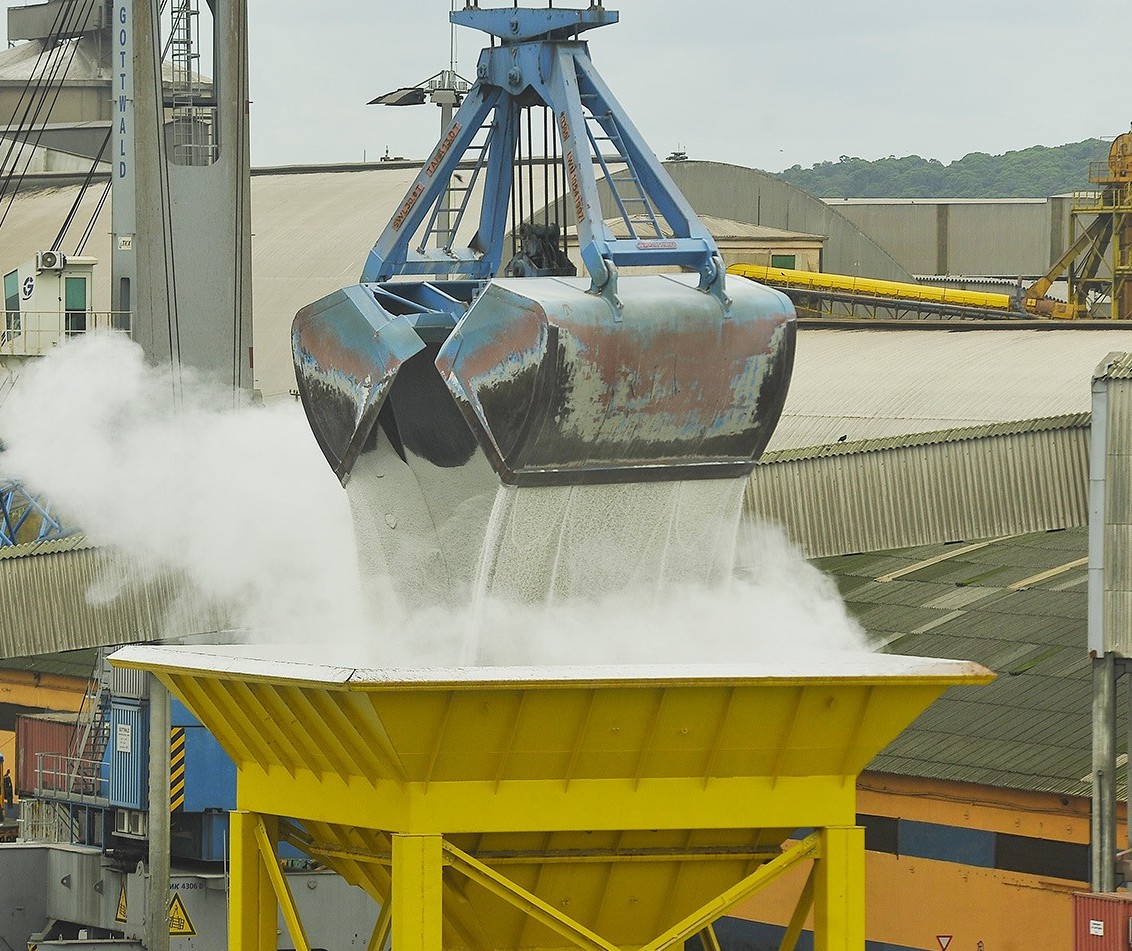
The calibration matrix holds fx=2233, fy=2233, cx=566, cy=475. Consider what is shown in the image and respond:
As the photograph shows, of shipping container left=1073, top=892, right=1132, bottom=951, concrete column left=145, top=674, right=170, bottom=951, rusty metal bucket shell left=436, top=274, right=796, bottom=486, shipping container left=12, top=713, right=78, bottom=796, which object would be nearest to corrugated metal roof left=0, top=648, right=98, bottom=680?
shipping container left=12, top=713, right=78, bottom=796

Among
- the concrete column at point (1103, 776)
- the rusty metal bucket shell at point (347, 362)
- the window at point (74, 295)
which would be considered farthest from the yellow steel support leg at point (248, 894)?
the window at point (74, 295)

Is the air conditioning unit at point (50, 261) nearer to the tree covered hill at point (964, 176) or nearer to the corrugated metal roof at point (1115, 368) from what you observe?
the corrugated metal roof at point (1115, 368)

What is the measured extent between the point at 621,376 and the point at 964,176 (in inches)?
6778

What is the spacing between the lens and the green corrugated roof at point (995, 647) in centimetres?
2664

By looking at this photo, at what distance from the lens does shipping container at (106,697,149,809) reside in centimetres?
2969

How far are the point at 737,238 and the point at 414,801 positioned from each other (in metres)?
49.0

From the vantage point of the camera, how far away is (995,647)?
29609mm

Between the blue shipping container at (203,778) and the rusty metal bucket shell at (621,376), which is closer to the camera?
the rusty metal bucket shell at (621,376)

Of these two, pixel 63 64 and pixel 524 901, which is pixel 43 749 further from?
pixel 63 64

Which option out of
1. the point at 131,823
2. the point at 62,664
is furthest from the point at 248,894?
the point at 62,664

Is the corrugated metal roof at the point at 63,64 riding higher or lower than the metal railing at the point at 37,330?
higher

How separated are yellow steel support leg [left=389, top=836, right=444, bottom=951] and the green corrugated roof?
11799 millimetres

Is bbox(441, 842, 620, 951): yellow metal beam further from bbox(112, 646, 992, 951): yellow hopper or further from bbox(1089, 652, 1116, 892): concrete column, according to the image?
bbox(1089, 652, 1116, 892): concrete column

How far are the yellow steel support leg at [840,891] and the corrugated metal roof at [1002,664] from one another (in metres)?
9.09
